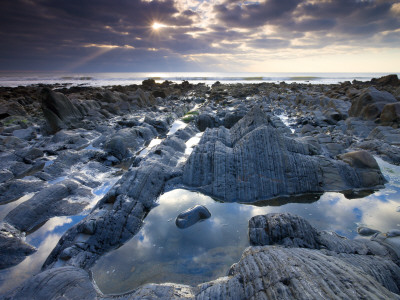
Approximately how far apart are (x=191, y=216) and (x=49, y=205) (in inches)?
130

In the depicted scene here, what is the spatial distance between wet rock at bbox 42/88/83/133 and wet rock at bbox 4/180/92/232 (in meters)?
7.79

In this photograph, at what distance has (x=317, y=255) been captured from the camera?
2637mm

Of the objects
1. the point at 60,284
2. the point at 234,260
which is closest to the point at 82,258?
the point at 60,284

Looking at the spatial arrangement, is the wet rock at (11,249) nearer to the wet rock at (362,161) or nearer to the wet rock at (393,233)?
the wet rock at (393,233)

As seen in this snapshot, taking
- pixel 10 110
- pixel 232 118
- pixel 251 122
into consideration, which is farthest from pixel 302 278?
pixel 10 110

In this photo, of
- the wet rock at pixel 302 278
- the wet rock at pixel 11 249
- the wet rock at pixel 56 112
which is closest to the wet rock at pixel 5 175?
the wet rock at pixel 11 249

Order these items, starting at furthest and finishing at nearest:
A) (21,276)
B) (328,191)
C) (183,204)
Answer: (328,191), (183,204), (21,276)

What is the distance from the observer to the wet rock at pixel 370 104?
1138cm

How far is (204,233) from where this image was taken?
164 inches

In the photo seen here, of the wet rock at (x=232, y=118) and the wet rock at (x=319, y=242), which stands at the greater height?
the wet rock at (x=232, y=118)

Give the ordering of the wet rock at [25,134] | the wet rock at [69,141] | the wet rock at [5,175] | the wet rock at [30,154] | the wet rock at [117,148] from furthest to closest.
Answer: the wet rock at [25,134]
the wet rock at [69,141]
the wet rock at [117,148]
the wet rock at [30,154]
the wet rock at [5,175]

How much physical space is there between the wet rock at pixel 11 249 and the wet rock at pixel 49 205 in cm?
42

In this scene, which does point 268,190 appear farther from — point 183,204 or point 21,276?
point 21,276

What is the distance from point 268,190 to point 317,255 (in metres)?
2.78
